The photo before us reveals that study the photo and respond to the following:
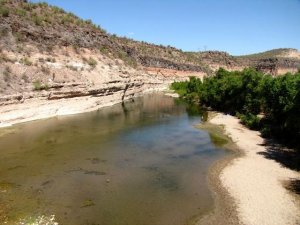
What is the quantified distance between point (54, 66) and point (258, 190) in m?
31.7

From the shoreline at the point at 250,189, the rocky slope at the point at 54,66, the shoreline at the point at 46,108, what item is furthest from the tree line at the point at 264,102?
the shoreline at the point at 46,108

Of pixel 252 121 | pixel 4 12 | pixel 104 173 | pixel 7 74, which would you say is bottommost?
pixel 104 173

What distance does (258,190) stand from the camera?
Result: 17656 mm

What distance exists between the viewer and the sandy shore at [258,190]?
48.7 feet

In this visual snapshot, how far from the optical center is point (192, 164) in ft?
73.1

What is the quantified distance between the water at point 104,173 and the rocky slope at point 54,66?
12.0 feet

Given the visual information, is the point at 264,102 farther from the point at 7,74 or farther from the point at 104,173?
A: the point at 7,74

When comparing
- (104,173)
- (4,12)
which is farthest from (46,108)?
(104,173)

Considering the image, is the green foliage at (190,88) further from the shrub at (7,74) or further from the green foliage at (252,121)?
the shrub at (7,74)

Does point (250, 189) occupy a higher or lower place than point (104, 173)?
higher

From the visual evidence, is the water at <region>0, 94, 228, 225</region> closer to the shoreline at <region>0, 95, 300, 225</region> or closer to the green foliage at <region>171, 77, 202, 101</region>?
the shoreline at <region>0, 95, 300, 225</region>

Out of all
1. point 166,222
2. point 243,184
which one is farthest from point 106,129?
point 166,222

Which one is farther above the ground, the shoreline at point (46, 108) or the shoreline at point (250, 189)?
the shoreline at point (46, 108)

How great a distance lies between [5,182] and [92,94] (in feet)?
92.5
